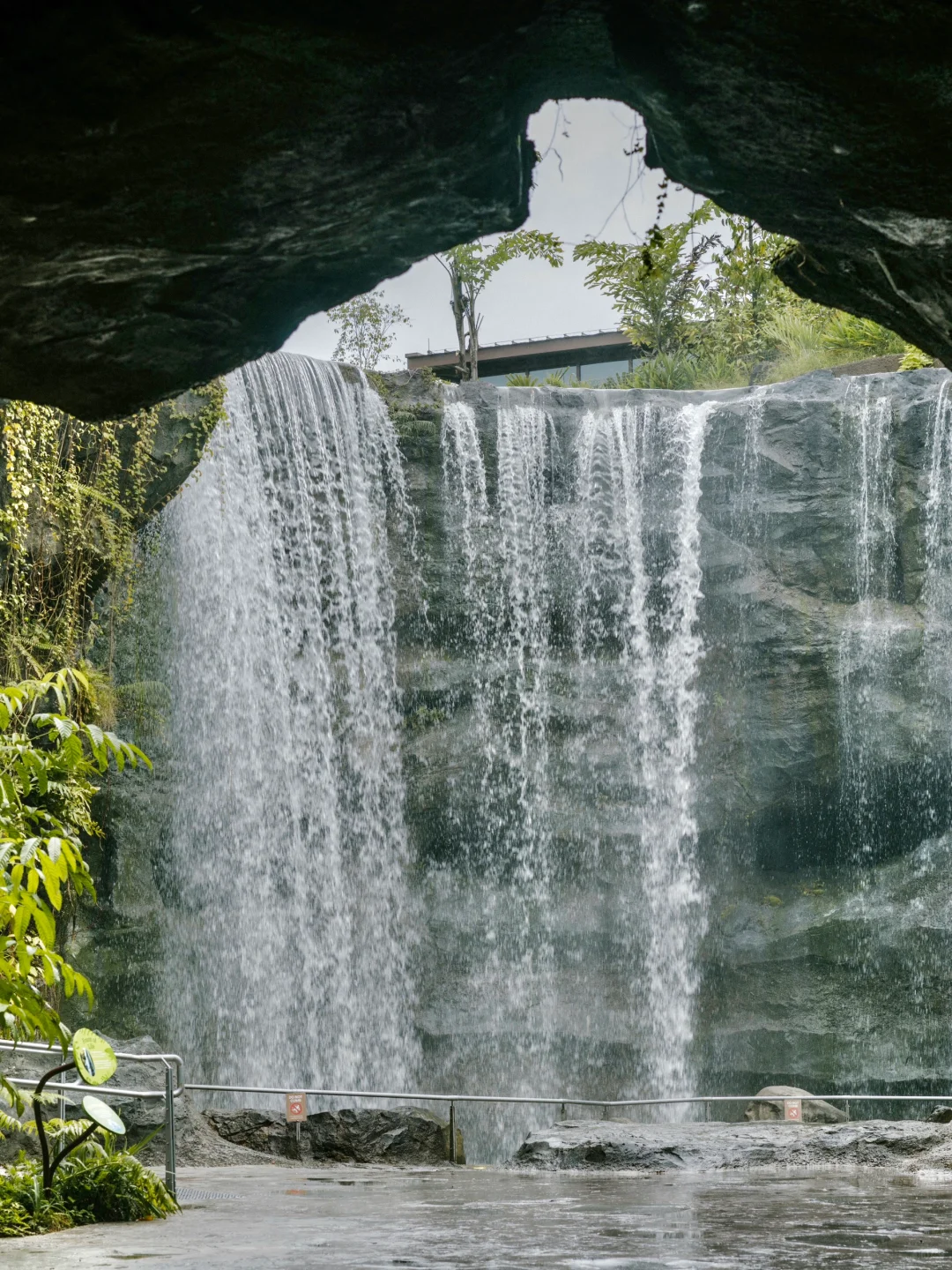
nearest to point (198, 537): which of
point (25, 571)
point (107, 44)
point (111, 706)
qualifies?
point (111, 706)

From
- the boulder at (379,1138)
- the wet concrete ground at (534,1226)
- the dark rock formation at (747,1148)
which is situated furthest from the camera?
the boulder at (379,1138)

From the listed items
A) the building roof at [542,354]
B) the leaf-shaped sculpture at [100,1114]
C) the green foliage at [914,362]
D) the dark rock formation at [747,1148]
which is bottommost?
the dark rock formation at [747,1148]

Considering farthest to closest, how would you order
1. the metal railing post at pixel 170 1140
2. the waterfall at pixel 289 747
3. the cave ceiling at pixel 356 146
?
the waterfall at pixel 289 747, the metal railing post at pixel 170 1140, the cave ceiling at pixel 356 146

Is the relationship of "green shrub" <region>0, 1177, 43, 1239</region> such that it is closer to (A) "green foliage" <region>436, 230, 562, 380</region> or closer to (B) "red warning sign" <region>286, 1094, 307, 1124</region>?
(B) "red warning sign" <region>286, 1094, 307, 1124</region>

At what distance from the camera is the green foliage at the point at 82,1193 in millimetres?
6402

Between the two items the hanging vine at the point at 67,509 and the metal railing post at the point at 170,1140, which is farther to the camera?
the hanging vine at the point at 67,509

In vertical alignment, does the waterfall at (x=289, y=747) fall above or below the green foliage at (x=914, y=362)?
below

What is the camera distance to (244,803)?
18.4m

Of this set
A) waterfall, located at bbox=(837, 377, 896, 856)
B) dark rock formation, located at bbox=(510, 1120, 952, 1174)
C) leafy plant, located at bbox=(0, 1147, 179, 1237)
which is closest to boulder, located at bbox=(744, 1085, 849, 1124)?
dark rock formation, located at bbox=(510, 1120, 952, 1174)

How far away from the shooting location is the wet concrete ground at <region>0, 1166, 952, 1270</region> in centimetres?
553

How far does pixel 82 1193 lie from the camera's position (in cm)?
678

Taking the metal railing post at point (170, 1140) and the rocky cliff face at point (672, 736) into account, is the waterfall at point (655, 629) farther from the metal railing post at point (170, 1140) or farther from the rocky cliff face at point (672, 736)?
the metal railing post at point (170, 1140)

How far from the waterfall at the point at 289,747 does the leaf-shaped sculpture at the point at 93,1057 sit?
11040 millimetres

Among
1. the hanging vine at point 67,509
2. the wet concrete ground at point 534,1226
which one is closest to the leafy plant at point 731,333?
the hanging vine at point 67,509
